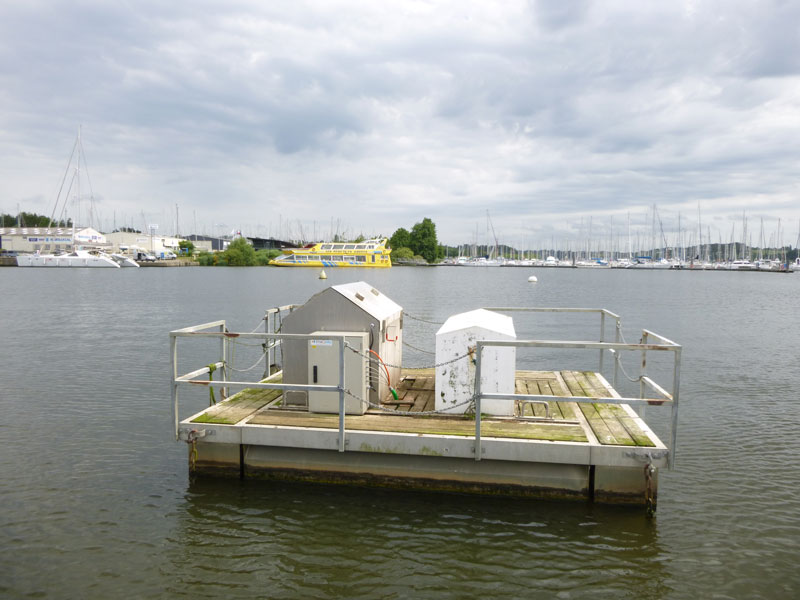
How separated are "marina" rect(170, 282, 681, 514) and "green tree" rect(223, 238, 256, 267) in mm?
160587

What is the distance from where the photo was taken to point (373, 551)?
8078 mm

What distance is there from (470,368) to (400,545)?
2955 millimetres

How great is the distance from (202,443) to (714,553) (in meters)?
7.95

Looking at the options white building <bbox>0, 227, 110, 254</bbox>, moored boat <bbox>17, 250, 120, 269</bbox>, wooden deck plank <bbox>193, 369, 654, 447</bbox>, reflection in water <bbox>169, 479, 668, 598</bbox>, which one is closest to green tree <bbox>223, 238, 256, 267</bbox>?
moored boat <bbox>17, 250, 120, 269</bbox>

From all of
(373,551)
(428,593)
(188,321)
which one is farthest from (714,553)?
(188,321)

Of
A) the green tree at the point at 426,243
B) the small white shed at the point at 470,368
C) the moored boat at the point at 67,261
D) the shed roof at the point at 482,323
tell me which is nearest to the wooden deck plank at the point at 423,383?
the shed roof at the point at 482,323

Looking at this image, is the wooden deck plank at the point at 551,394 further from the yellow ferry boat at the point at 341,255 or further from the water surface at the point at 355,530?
the yellow ferry boat at the point at 341,255

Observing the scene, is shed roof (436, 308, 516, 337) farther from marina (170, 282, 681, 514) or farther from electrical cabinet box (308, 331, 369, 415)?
electrical cabinet box (308, 331, 369, 415)

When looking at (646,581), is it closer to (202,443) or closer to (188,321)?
(202,443)

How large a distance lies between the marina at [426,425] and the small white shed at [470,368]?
19 millimetres

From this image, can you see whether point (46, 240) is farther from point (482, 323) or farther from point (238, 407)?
point (482, 323)

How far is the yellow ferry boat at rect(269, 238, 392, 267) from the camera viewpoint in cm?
16475

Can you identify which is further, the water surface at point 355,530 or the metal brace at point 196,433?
the metal brace at point 196,433

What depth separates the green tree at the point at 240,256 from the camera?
166 metres
